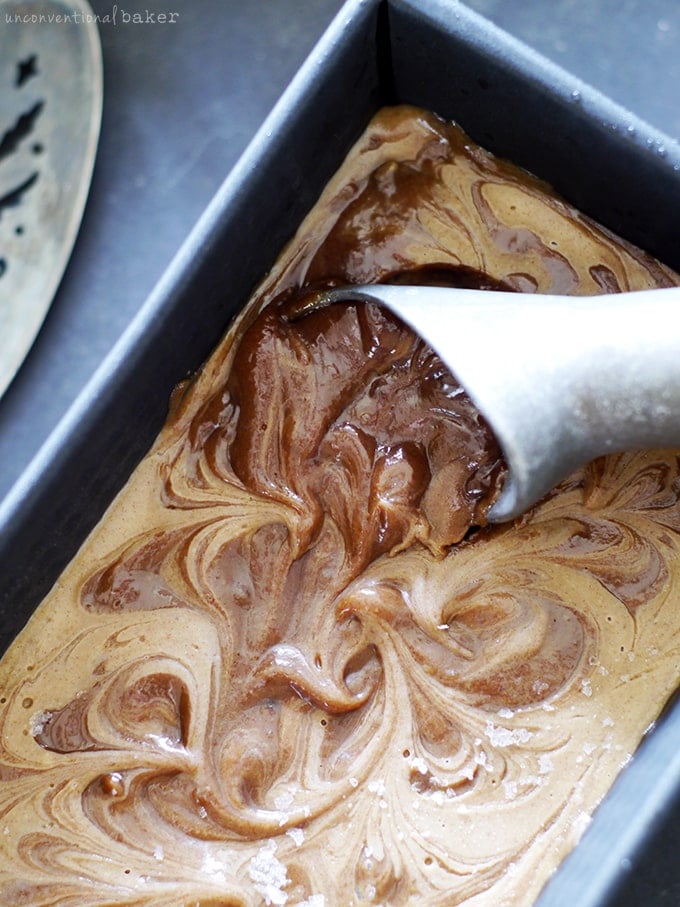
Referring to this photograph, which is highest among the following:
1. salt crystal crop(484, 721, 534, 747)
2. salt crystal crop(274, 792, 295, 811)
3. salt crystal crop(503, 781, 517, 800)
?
salt crystal crop(484, 721, 534, 747)

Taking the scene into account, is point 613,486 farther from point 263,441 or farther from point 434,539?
point 263,441

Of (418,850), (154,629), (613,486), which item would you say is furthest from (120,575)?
(613,486)

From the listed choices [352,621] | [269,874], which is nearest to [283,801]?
[269,874]

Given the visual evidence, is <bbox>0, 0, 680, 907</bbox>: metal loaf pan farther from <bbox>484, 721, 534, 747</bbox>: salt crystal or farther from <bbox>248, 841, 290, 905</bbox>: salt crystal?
<bbox>248, 841, 290, 905</bbox>: salt crystal

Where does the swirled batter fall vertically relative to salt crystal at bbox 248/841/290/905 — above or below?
above

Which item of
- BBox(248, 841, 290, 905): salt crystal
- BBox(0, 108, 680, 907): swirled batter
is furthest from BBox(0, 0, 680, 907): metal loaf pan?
BBox(248, 841, 290, 905): salt crystal

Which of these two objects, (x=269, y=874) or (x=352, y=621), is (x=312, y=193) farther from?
(x=269, y=874)

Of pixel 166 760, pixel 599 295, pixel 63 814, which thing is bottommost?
pixel 63 814
